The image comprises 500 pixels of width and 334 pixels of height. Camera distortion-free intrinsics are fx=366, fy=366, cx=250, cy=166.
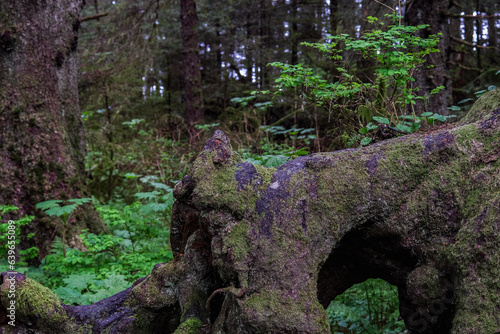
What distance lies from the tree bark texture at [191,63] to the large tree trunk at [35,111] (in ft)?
22.5

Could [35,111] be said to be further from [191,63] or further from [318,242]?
[191,63]

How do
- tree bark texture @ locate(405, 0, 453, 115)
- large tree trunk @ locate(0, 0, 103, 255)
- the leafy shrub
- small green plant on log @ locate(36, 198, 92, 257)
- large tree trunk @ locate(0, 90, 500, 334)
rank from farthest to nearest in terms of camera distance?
tree bark texture @ locate(405, 0, 453, 115)
large tree trunk @ locate(0, 0, 103, 255)
small green plant on log @ locate(36, 198, 92, 257)
the leafy shrub
large tree trunk @ locate(0, 90, 500, 334)

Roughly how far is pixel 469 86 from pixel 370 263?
11.1 m

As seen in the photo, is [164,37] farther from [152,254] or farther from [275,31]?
[152,254]

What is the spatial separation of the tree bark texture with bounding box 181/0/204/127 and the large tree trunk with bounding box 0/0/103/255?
686 cm

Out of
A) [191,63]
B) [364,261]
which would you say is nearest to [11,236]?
[364,261]

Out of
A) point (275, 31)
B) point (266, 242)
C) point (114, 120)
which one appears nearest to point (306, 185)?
point (266, 242)

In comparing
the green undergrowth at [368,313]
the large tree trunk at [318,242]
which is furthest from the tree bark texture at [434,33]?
the large tree trunk at [318,242]

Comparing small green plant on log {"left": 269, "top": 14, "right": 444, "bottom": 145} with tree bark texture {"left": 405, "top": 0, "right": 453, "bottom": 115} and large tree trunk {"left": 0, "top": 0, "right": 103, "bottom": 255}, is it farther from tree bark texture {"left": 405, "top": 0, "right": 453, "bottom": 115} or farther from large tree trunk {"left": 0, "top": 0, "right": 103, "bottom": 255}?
large tree trunk {"left": 0, "top": 0, "right": 103, "bottom": 255}

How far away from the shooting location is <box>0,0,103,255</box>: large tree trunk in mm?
4848

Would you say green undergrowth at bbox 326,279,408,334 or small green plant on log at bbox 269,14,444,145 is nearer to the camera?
green undergrowth at bbox 326,279,408,334

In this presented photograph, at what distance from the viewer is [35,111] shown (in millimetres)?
4980

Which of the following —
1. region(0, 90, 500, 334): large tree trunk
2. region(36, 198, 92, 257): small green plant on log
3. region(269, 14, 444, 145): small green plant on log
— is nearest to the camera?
region(0, 90, 500, 334): large tree trunk

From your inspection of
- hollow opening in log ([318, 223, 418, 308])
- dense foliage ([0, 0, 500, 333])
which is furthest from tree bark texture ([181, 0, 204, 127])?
hollow opening in log ([318, 223, 418, 308])
